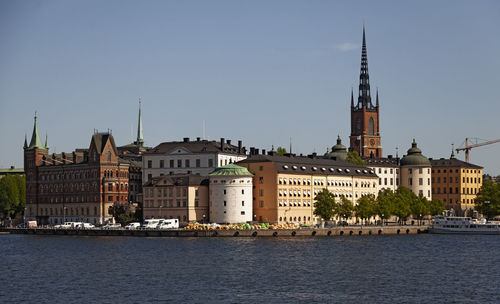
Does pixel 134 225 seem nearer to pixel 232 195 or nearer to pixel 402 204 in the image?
pixel 232 195

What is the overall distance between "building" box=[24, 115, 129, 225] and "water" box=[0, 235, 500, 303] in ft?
164

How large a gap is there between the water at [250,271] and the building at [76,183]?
50.1 metres

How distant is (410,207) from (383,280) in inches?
3766

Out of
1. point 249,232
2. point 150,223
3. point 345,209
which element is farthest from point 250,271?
point 345,209

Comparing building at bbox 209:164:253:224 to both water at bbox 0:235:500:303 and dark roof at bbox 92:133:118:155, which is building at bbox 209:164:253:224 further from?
dark roof at bbox 92:133:118:155

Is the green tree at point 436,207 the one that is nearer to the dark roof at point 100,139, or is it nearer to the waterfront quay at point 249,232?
the waterfront quay at point 249,232

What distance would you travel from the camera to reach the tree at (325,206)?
153875 mm

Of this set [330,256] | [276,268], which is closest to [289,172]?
[330,256]

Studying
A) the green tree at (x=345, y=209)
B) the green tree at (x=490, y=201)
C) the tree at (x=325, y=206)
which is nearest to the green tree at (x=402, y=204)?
the green tree at (x=345, y=209)

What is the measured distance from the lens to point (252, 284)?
75750 millimetres

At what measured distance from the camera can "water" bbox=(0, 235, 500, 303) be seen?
69.1 m

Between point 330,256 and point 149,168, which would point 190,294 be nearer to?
point 330,256

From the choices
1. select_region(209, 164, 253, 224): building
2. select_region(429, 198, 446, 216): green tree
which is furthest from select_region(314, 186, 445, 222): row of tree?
select_region(209, 164, 253, 224): building

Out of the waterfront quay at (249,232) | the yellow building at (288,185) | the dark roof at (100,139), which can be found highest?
the dark roof at (100,139)
